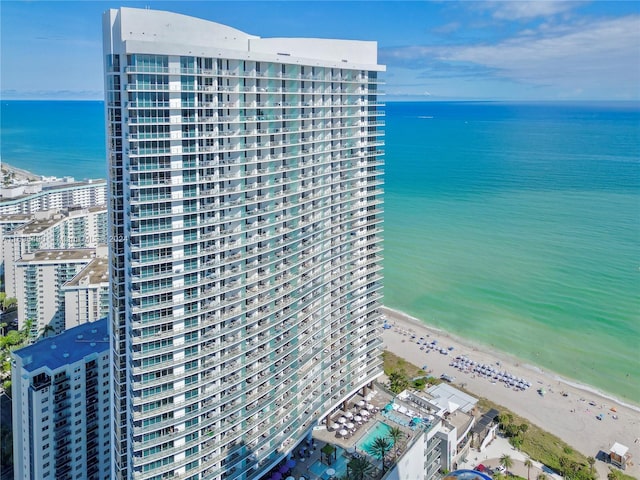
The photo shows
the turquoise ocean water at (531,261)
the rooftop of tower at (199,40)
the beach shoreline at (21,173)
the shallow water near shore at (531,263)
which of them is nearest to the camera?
the rooftop of tower at (199,40)

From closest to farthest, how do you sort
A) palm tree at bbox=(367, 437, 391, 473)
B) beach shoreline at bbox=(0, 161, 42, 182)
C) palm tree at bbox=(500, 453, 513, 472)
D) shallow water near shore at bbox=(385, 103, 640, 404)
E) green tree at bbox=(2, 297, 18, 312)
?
palm tree at bbox=(367, 437, 391, 473)
palm tree at bbox=(500, 453, 513, 472)
green tree at bbox=(2, 297, 18, 312)
shallow water near shore at bbox=(385, 103, 640, 404)
beach shoreline at bbox=(0, 161, 42, 182)

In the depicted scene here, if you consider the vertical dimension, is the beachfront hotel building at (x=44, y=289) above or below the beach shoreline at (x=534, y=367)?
above

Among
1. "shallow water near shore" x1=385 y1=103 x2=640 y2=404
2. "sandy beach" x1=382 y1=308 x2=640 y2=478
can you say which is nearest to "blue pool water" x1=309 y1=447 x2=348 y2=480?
"sandy beach" x1=382 y1=308 x2=640 y2=478

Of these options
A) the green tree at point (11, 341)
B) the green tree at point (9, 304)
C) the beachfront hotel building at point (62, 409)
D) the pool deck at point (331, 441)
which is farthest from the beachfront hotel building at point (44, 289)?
the pool deck at point (331, 441)

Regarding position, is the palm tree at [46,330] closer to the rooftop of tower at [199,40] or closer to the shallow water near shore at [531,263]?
the rooftop of tower at [199,40]

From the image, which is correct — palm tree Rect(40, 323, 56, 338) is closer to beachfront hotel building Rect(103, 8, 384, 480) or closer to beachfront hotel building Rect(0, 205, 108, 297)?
beachfront hotel building Rect(0, 205, 108, 297)

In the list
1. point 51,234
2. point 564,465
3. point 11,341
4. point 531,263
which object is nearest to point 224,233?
point 564,465
